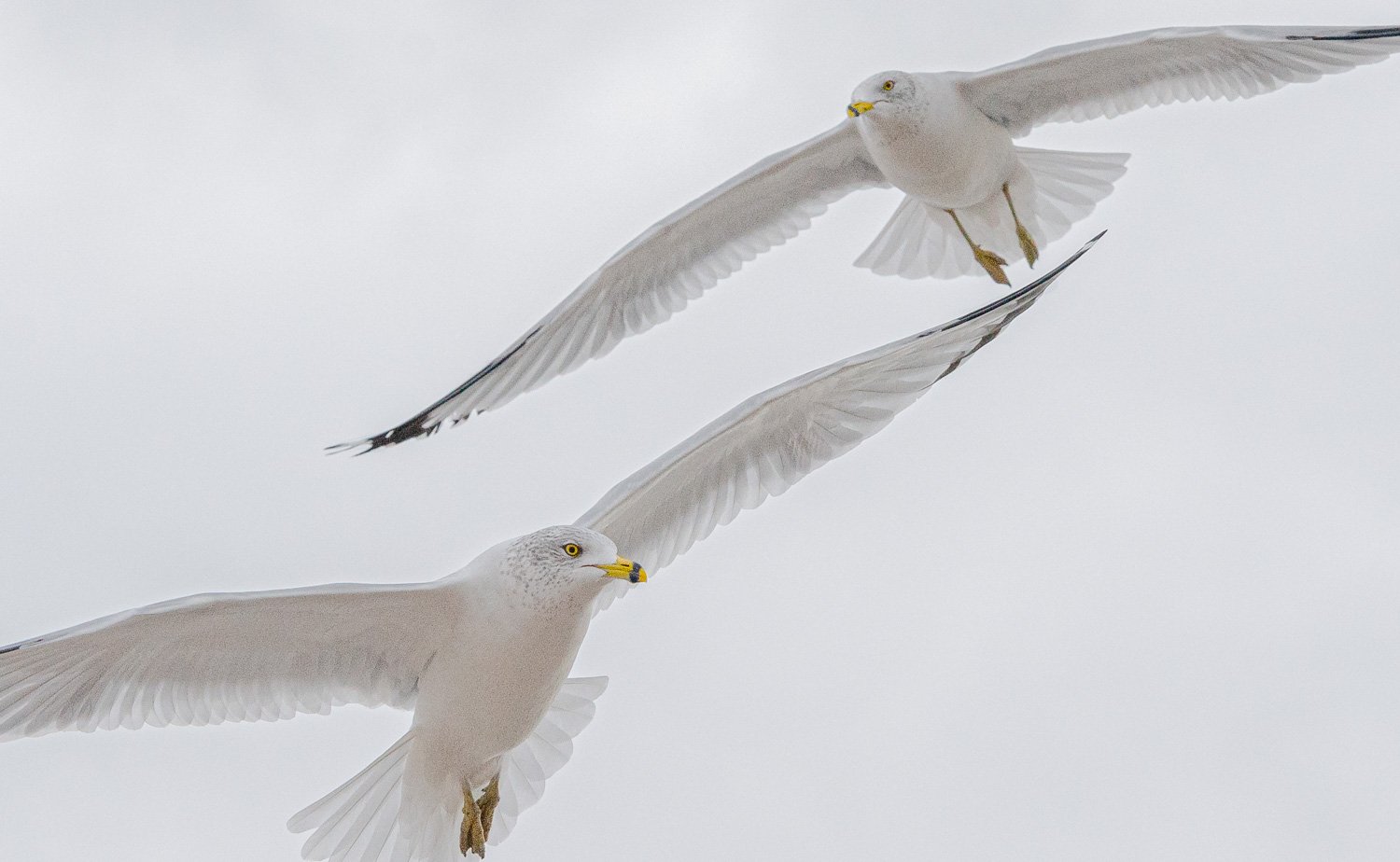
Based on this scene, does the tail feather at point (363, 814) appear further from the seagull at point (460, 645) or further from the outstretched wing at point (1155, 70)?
the outstretched wing at point (1155, 70)

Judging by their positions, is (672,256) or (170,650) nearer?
(170,650)

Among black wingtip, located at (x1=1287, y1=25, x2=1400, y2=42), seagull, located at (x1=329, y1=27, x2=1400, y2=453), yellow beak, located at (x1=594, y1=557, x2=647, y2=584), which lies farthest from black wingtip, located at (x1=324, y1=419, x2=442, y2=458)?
black wingtip, located at (x1=1287, y1=25, x2=1400, y2=42)

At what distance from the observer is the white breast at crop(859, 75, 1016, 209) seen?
776 cm

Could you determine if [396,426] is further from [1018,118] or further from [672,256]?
[1018,118]

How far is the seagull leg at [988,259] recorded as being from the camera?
8273 mm

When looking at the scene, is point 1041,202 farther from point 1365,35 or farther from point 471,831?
point 471,831

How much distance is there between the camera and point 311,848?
20.6 feet

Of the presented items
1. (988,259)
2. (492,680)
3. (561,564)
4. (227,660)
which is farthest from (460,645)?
(988,259)

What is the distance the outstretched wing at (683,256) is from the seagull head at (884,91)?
44cm

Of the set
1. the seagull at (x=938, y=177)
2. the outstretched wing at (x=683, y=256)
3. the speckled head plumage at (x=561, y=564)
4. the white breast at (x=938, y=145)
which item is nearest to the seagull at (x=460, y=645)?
the speckled head plumage at (x=561, y=564)

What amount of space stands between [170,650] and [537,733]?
1.25 metres

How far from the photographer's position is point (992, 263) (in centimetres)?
828

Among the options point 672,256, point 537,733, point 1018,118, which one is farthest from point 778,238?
point 537,733

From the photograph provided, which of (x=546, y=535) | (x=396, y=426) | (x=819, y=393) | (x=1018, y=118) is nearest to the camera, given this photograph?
(x=546, y=535)
